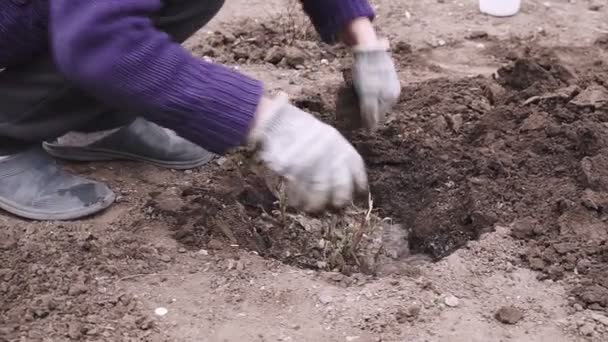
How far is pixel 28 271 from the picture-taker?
229 cm

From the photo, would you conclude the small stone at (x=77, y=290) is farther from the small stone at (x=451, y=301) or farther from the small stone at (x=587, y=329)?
the small stone at (x=587, y=329)

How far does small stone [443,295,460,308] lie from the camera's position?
87.9 inches

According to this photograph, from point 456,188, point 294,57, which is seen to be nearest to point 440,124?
point 456,188

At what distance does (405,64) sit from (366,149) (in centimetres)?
73

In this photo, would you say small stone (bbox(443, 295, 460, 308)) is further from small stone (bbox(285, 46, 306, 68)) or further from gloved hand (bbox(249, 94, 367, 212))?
small stone (bbox(285, 46, 306, 68))

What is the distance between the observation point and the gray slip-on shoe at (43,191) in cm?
256

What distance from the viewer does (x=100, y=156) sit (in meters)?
2.87

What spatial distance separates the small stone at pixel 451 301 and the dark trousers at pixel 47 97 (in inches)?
41.3

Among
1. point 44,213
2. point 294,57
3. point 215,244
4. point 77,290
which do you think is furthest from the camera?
point 294,57

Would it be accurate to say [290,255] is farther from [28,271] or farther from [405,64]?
[405,64]

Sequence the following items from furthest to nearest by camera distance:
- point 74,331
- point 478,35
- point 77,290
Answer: point 478,35, point 77,290, point 74,331

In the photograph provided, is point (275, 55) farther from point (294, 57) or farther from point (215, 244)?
point (215, 244)

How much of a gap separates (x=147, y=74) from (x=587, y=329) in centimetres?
120

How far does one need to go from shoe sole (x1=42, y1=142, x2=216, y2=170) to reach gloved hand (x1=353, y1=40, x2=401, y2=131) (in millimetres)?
657
